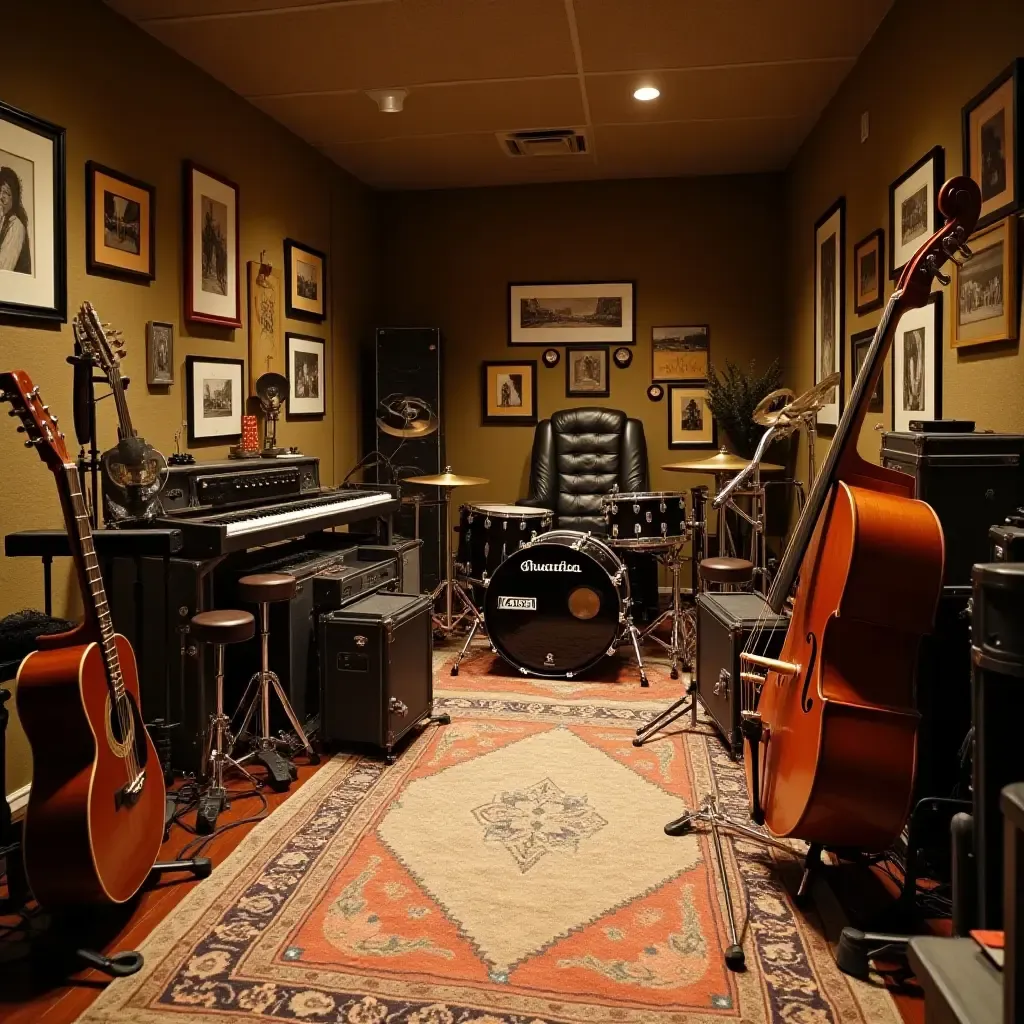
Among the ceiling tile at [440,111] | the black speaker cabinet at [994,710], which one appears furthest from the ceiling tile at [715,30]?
the black speaker cabinet at [994,710]

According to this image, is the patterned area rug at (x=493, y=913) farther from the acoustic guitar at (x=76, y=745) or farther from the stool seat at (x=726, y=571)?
the stool seat at (x=726, y=571)

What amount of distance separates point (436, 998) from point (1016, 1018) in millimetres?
1264

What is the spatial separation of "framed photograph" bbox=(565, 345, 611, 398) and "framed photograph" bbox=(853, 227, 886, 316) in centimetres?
224

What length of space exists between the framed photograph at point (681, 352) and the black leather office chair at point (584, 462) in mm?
534

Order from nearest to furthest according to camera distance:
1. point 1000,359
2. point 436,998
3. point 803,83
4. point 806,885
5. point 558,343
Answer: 1. point 436,998
2. point 806,885
3. point 1000,359
4. point 803,83
5. point 558,343

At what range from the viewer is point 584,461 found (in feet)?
19.2

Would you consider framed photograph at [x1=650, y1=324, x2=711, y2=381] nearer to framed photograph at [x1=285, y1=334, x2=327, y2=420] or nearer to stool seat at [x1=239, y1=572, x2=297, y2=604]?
framed photograph at [x1=285, y1=334, x2=327, y2=420]

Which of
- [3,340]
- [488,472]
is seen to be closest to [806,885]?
[3,340]

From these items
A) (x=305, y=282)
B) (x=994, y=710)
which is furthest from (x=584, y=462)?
(x=994, y=710)

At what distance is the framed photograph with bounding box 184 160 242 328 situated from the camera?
13.4ft

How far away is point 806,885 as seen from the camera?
7.81ft

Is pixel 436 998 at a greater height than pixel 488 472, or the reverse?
pixel 488 472

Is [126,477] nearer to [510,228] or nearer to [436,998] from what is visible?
→ [436,998]

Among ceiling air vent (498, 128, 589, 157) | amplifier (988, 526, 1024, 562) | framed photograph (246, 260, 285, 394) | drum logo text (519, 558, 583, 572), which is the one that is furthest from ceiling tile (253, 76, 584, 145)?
amplifier (988, 526, 1024, 562)
